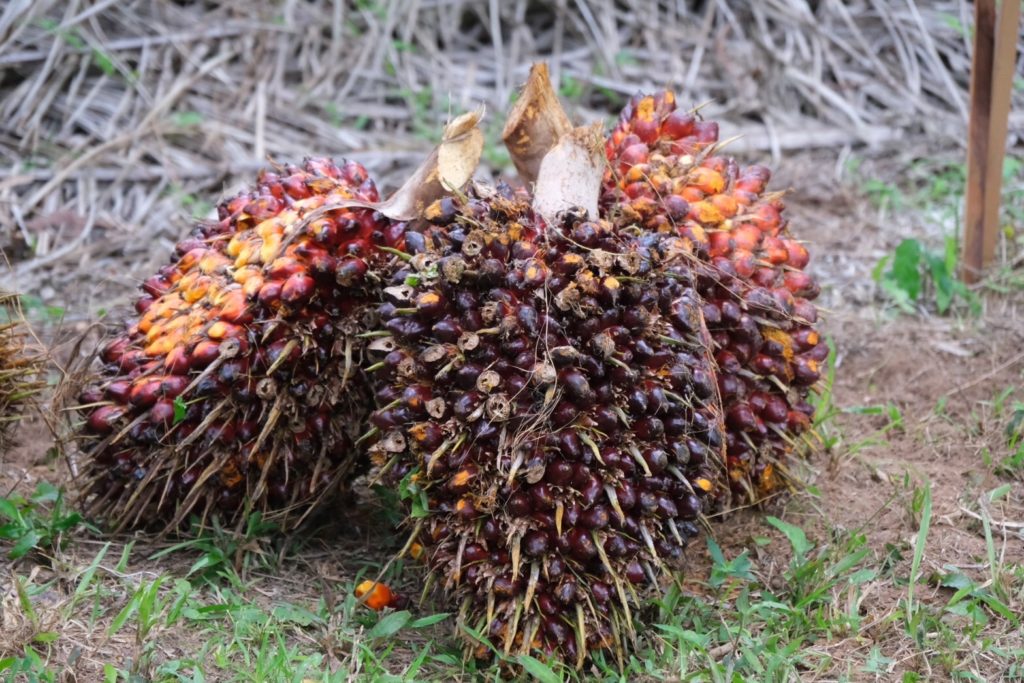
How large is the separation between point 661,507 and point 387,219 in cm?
105

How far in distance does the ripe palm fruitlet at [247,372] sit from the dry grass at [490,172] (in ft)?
0.61

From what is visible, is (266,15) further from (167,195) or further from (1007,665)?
(1007,665)

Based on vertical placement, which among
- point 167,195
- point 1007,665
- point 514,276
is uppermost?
point 514,276

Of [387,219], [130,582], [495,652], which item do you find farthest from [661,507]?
[130,582]

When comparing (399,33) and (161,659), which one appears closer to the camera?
(161,659)

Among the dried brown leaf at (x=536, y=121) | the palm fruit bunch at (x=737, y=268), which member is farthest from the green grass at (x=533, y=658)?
the dried brown leaf at (x=536, y=121)

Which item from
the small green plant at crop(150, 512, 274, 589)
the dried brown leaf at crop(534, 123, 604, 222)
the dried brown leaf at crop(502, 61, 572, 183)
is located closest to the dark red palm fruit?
the dried brown leaf at crop(534, 123, 604, 222)

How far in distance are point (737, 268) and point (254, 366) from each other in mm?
1287

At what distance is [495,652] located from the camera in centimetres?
232

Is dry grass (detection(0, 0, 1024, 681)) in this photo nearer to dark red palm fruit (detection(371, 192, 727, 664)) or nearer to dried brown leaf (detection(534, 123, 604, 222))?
dark red palm fruit (detection(371, 192, 727, 664))

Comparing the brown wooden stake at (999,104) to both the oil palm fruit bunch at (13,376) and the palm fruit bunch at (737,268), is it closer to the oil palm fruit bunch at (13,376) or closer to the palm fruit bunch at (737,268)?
the palm fruit bunch at (737,268)

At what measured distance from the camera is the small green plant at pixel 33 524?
2652 millimetres

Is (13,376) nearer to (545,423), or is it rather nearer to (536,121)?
(545,423)

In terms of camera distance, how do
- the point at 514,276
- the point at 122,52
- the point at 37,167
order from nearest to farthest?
the point at 514,276 < the point at 37,167 < the point at 122,52
